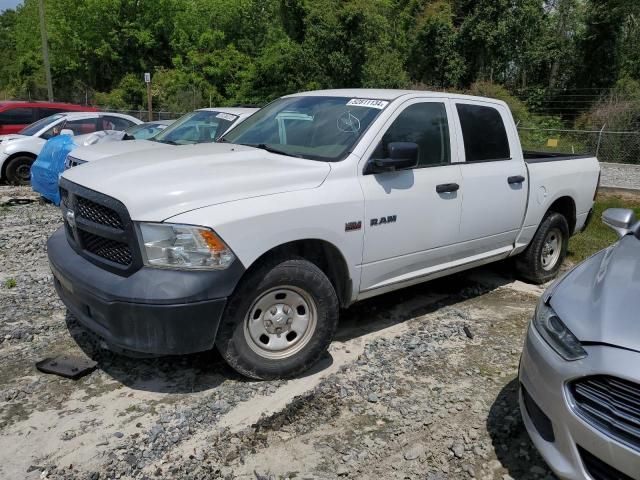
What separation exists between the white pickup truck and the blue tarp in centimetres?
465

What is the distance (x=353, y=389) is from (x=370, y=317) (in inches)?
51.7

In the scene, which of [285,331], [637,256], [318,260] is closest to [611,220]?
[637,256]

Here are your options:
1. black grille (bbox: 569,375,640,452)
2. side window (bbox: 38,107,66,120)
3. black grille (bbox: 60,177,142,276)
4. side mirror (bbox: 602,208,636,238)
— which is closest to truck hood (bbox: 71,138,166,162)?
black grille (bbox: 60,177,142,276)

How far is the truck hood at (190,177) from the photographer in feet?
10.8

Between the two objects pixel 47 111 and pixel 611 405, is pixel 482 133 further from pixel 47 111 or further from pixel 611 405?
pixel 47 111

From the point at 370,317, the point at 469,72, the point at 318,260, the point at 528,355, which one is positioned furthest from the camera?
the point at 469,72

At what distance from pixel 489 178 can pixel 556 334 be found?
251 centimetres

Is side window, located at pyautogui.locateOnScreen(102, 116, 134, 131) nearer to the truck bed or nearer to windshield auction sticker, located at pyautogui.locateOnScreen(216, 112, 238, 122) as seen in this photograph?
windshield auction sticker, located at pyautogui.locateOnScreen(216, 112, 238, 122)

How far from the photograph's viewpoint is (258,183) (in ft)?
11.7

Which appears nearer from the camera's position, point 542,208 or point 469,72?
point 542,208

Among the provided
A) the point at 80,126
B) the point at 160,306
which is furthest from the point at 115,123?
the point at 160,306

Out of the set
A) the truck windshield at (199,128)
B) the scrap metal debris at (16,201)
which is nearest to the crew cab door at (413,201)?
the truck windshield at (199,128)

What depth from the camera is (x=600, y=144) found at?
69.1ft

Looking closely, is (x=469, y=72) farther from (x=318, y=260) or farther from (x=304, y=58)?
(x=318, y=260)
